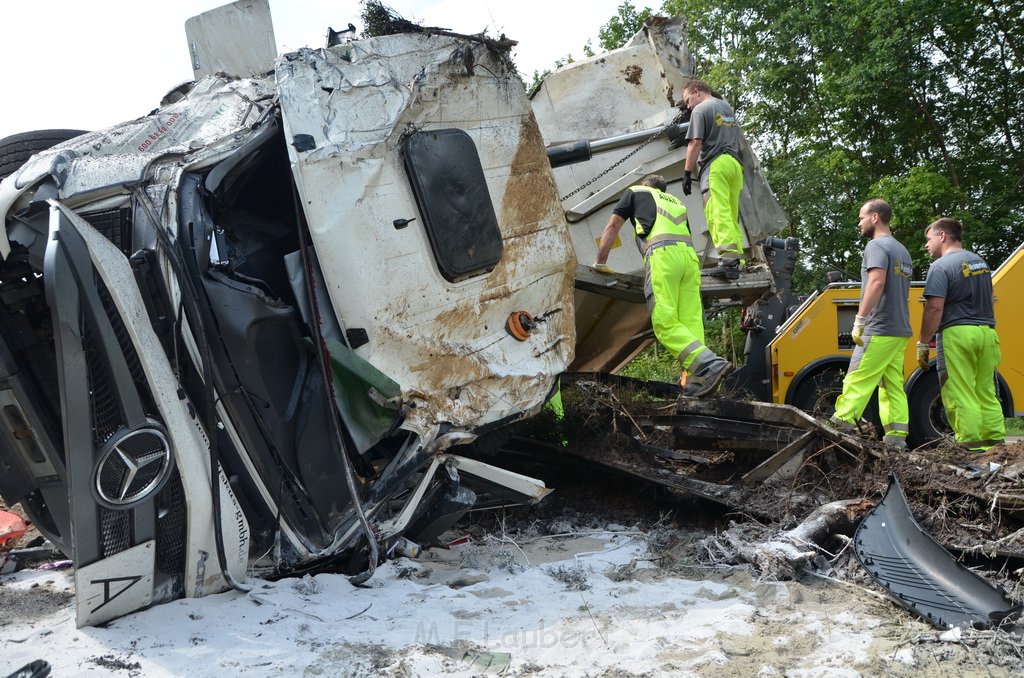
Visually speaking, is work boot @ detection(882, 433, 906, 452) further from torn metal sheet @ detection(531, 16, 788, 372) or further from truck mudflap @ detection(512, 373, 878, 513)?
torn metal sheet @ detection(531, 16, 788, 372)

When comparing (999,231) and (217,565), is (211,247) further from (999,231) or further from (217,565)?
(999,231)

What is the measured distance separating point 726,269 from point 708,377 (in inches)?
33.2

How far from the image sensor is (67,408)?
257cm

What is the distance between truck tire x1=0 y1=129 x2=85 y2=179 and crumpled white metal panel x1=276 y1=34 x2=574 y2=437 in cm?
117

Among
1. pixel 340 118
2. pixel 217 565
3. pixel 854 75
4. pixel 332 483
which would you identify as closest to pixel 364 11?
pixel 340 118

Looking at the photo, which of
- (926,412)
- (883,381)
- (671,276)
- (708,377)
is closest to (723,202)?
(671,276)

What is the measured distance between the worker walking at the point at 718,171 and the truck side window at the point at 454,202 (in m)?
1.98

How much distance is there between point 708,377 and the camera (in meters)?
4.48

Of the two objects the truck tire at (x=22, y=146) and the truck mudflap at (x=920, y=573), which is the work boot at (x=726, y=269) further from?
the truck tire at (x=22, y=146)

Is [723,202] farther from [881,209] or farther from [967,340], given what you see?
[967,340]

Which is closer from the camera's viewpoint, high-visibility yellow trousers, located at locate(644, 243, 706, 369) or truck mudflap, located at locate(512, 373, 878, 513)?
truck mudflap, located at locate(512, 373, 878, 513)

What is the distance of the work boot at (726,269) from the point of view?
5.02 m

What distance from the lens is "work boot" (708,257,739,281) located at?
16.5 ft

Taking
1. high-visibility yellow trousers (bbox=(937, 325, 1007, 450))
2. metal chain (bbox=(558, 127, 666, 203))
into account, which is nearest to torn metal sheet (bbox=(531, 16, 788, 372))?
metal chain (bbox=(558, 127, 666, 203))
